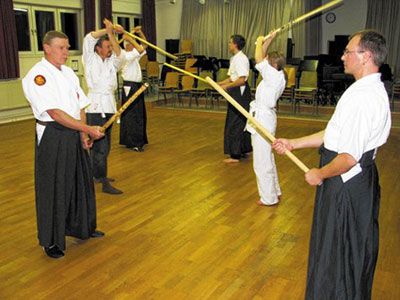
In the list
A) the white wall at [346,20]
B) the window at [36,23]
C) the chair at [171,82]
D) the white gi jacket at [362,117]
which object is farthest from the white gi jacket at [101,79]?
the white wall at [346,20]

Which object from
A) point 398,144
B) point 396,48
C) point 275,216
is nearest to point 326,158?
point 275,216

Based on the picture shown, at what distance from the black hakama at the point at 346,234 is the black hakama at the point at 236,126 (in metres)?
3.56

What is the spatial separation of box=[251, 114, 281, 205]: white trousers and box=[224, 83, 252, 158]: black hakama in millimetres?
1626

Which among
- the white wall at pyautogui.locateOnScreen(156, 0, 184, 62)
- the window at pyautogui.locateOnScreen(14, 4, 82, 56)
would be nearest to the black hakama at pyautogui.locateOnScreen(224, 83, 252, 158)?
the window at pyautogui.locateOnScreen(14, 4, 82, 56)

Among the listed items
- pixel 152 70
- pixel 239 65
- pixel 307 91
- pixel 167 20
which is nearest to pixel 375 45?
pixel 239 65

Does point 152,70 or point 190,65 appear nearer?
point 152,70

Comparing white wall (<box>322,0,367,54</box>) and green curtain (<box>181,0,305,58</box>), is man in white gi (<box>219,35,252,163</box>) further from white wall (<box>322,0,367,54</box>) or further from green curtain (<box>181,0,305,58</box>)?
white wall (<box>322,0,367,54</box>)

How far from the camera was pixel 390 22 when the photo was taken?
11164 mm

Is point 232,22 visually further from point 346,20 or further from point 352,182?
point 352,182

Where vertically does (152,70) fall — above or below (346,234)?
above

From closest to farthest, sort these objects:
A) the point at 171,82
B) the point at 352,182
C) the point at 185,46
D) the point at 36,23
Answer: the point at 352,182 < the point at 36,23 < the point at 171,82 < the point at 185,46

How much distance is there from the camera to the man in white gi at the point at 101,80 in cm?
410

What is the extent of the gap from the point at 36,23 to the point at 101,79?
22.0ft

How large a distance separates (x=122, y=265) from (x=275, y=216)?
5.10ft
